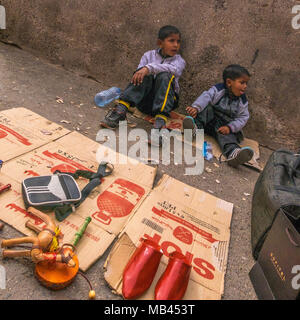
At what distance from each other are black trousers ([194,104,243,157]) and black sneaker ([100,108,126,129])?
791mm

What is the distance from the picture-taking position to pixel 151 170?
2170mm

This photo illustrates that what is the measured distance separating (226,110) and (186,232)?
1612mm

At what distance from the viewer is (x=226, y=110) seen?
2887 millimetres

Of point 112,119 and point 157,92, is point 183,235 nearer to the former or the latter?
point 112,119

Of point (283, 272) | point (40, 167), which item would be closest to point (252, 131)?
point (283, 272)

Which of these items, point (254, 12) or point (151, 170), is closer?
point (151, 170)

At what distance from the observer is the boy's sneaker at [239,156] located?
2461 millimetres

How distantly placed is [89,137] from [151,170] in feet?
2.32

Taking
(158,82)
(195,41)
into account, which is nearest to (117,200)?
(158,82)

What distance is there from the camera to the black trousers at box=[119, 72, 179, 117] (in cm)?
277

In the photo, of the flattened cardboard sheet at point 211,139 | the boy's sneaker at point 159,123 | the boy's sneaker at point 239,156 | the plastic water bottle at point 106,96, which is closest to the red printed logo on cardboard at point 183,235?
the boy's sneaker at point 239,156

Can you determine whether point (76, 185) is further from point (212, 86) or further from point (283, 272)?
point (212, 86)

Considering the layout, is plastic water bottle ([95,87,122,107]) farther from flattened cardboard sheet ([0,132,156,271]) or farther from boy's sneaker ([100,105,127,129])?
flattened cardboard sheet ([0,132,156,271])

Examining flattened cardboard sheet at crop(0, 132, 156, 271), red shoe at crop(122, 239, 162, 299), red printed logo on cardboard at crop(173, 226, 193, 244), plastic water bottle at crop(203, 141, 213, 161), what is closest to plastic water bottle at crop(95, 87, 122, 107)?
flattened cardboard sheet at crop(0, 132, 156, 271)
